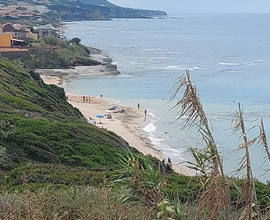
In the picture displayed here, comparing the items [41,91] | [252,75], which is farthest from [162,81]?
[41,91]

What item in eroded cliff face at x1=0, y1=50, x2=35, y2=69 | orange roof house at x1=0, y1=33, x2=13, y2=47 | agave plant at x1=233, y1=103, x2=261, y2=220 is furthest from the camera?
orange roof house at x1=0, y1=33, x2=13, y2=47

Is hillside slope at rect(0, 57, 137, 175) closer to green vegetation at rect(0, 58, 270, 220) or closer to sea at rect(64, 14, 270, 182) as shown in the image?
green vegetation at rect(0, 58, 270, 220)

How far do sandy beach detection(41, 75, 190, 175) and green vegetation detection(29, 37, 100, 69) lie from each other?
1501cm

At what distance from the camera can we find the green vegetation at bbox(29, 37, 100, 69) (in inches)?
2037

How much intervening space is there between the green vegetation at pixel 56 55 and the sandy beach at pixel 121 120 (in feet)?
49.3

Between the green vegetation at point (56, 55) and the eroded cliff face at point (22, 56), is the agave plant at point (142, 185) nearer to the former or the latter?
the eroded cliff face at point (22, 56)

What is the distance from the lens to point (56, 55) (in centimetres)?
5356

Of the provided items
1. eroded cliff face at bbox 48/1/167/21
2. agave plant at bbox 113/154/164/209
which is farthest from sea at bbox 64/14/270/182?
eroded cliff face at bbox 48/1/167/21

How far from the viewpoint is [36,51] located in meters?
52.0

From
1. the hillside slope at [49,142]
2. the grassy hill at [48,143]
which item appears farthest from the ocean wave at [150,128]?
the grassy hill at [48,143]

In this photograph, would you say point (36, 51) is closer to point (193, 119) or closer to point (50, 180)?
point (50, 180)

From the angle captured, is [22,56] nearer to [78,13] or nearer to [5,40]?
[5,40]

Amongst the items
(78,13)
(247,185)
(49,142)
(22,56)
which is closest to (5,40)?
(22,56)

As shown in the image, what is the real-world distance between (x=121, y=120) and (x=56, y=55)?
1024 inches
